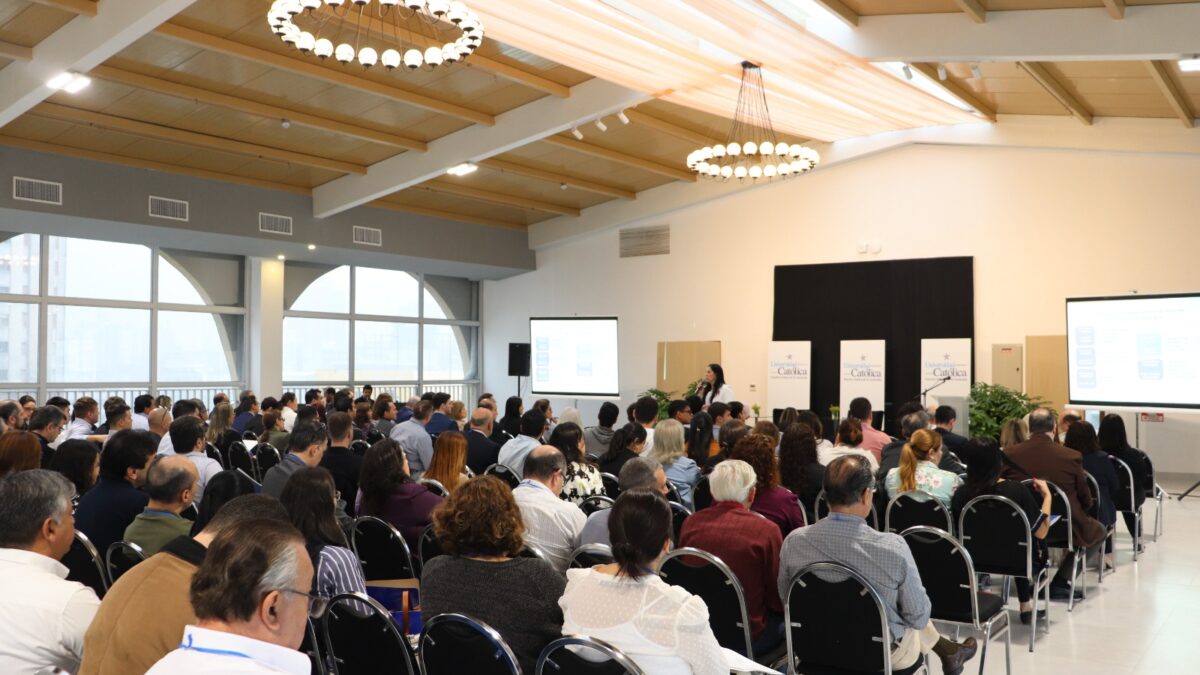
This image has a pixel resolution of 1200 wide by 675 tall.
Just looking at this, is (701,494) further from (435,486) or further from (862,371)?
(862,371)

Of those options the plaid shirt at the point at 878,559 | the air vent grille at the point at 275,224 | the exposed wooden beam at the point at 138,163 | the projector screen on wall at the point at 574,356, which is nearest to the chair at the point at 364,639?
the plaid shirt at the point at 878,559

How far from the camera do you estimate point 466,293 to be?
60.7ft

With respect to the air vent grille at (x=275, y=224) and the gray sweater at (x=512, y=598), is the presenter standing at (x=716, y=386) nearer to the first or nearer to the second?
the air vent grille at (x=275, y=224)

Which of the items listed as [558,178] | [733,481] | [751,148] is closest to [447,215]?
[558,178]

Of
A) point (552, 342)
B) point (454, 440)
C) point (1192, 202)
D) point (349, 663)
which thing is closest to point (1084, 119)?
point (1192, 202)

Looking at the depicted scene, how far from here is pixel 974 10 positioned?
8.46m

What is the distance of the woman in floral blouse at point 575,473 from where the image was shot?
5.15m

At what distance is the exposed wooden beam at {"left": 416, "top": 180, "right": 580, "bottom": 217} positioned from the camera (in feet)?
46.6

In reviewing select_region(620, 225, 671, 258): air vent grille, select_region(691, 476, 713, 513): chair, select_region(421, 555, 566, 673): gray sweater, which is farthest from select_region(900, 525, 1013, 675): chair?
select_region(620, 225, 671, 258): air vent grille

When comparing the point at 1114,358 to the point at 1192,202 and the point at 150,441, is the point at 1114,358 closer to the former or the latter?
the point at 1192,202

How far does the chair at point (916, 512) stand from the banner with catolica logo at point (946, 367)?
834 centimetres

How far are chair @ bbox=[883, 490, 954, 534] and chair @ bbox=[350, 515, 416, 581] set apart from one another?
8.10 feet

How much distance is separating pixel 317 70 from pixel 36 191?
3.91 meters

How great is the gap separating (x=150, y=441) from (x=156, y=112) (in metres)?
7.34
